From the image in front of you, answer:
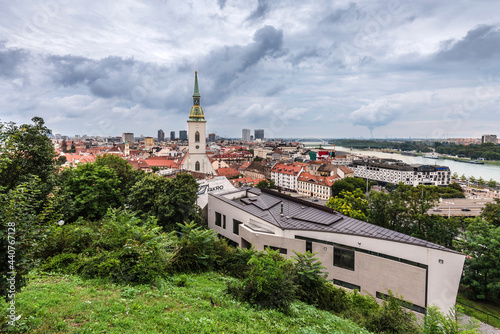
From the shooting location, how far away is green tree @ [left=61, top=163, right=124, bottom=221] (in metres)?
18.2

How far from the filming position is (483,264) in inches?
709

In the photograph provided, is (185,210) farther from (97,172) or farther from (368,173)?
(368,173)

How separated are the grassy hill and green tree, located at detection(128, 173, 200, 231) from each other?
10.4 m

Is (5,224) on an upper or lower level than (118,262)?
upper

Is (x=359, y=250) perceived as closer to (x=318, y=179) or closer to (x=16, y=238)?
(x=16, y=238)

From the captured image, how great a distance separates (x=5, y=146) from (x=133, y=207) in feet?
51.5

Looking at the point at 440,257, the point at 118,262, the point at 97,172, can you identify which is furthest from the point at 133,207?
the point at 440,257

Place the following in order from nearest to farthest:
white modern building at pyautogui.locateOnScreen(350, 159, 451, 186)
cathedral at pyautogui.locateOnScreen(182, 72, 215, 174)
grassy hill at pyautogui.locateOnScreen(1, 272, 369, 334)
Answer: grassy hill at pyautogui.locateOnScreen(1, 272, 369, 334), cathedral at pyautogui.locateOnScreen(182, 72, 215, 174), white modern building at pyautogui.locateOnScreen(350, 159, 451, 186)

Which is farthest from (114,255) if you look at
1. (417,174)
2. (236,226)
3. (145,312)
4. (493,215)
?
(417,174)

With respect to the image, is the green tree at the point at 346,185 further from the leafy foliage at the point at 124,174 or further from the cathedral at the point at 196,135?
the leafy foliage at the point at 124,174

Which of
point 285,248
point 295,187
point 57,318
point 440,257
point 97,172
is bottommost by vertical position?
point 295,187

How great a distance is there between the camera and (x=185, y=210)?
18.2 meters

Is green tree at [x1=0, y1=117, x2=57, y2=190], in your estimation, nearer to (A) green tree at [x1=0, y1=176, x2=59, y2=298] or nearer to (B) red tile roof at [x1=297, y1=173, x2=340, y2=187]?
(A) green tree at [x1=0, y1=176, x2=59, y2=298]

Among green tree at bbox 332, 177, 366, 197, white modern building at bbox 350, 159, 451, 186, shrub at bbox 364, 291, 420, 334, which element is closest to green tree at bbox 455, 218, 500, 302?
shrub at bbox 364, 291, 420, 334
